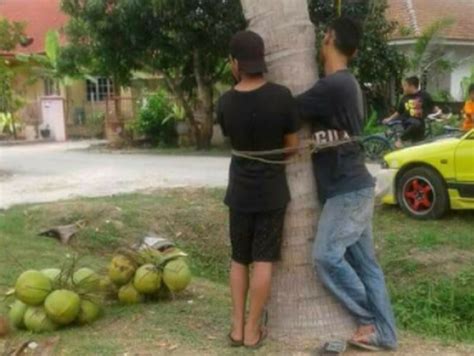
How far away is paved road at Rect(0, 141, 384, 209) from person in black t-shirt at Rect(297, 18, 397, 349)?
6.86m

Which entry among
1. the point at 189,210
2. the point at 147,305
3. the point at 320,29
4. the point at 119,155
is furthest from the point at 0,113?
the point at 147,305

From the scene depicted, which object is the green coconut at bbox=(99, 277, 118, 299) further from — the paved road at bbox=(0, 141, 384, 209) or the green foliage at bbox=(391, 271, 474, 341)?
the paved road at bbox=(0, 141, 384, 209)

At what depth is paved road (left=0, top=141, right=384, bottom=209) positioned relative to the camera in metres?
11.4

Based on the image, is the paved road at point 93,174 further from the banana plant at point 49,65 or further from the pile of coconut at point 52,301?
the banana plant at point 49,65

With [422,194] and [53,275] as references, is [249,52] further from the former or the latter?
A: [422,194]

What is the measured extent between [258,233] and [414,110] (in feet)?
31.1

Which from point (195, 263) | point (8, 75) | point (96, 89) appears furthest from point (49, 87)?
point (195, 263)

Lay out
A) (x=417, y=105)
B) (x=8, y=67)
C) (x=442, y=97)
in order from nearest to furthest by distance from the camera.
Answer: (x=417, y=105) → (x=8, y=67) → (x=442, y=97)

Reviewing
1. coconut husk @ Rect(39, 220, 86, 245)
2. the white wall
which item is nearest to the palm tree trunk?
coconut husk @ Rect(39, 220, 86, 245)

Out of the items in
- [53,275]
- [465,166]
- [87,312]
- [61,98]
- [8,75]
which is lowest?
[87,312]

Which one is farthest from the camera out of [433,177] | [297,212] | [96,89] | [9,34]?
[96,89]

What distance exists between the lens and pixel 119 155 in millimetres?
19094

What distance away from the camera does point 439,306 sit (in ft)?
20.7

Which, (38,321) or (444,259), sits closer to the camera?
(38,321)
